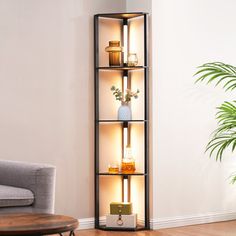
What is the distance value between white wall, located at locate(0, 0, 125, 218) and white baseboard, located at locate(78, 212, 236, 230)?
0.30 ft

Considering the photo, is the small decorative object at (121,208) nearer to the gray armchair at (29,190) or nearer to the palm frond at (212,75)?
the gray armchair at (29,190)

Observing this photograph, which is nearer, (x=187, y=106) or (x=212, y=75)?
(x=187, y=106)

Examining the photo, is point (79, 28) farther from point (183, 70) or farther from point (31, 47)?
point (183, 70)

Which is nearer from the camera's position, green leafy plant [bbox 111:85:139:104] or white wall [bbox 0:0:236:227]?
white wall [bbox 0:0:236:227]

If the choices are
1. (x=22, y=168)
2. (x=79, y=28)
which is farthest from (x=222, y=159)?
(x=22, y=168)

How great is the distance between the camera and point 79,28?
17.4 ft

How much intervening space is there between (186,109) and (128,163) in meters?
→ 0.74

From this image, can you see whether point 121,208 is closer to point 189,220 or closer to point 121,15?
point 189,220

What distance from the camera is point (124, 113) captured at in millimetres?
5281

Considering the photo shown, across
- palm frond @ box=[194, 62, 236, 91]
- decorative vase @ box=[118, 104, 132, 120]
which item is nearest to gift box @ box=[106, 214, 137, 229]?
decorative vase @ box=[118, 104, 132, 120]

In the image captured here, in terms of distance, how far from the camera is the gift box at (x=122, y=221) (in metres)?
5.20

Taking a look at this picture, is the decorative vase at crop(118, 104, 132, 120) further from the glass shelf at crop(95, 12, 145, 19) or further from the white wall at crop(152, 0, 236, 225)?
the glass shelf at crop(95, 12, 145, 19)

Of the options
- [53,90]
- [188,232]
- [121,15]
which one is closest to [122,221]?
[188,232]

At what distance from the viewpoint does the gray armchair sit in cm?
404
